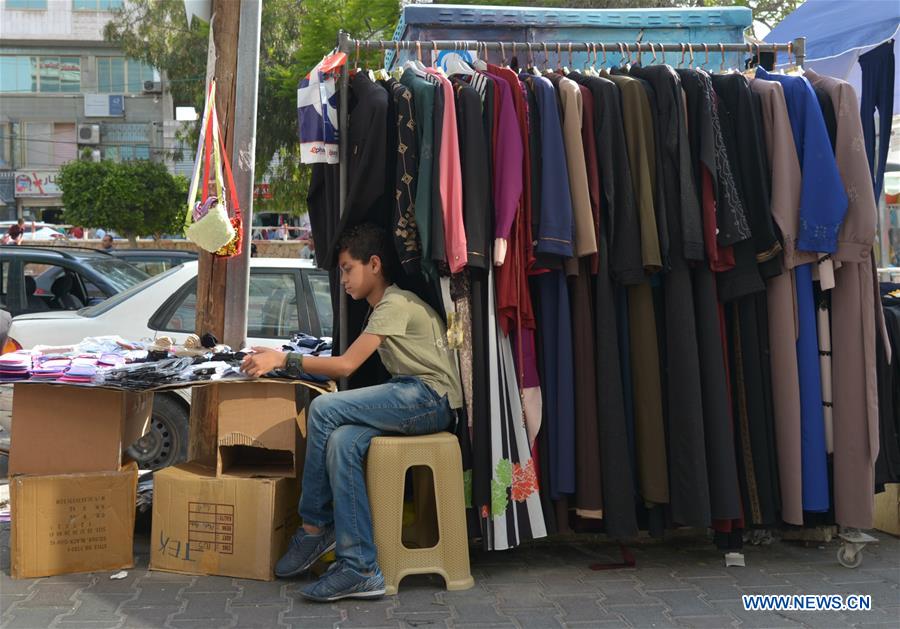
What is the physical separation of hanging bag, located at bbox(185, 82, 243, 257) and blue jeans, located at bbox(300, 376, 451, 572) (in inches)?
39.0

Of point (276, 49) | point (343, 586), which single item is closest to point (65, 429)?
point (343, 586)

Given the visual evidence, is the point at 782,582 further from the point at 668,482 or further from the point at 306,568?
the point at 306,568

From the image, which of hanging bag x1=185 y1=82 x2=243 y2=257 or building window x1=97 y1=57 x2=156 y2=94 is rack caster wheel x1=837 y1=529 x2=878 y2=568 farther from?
building window x1=97 y1=57 x2=156 y2=94

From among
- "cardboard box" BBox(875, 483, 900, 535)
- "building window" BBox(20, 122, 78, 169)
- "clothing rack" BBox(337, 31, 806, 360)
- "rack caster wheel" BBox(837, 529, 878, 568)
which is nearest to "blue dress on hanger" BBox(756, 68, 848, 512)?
"rack caster wheel" BBox(837, 529, 878, 568)

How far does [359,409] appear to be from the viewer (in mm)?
4094

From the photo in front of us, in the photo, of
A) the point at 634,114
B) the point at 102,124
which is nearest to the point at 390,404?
the point at 634,114

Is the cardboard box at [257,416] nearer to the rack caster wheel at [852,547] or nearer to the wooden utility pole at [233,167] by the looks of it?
the wooden utility pole at [233,167]

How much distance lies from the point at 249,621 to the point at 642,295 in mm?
2186

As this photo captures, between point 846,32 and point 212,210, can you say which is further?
point 846,32

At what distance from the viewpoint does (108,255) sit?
32.1 ft

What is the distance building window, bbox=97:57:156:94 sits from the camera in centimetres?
4059

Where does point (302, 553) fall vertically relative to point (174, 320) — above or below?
below

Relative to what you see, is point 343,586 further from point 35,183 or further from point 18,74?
point 18,74

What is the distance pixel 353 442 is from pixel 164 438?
2935 millimetres
